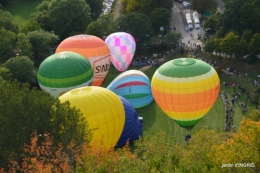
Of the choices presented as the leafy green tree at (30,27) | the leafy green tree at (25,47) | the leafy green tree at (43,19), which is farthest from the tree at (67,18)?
the leafy green tree at (25,47)

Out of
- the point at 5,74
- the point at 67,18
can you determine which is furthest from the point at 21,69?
the point at 67,18

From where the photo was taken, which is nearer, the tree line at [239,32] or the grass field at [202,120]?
the grass field at [202,120]

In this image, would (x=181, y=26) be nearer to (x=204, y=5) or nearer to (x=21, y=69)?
(x=204, y=5)

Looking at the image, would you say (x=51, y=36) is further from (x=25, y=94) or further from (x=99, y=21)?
(x=25, y=94)

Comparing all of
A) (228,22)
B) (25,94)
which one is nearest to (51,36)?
(228,22)

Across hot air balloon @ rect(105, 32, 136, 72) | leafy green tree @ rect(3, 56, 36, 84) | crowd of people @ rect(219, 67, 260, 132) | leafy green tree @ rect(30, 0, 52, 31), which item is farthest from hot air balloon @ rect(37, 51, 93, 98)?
leafy green tree @ rect(30, 0, 52, 31)

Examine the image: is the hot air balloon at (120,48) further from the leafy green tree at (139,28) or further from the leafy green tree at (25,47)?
the leafy green tree at (25,47)

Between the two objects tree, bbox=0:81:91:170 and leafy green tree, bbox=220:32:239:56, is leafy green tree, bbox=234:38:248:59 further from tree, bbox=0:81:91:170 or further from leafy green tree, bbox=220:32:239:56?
tree, bbox=0:81:91:170
